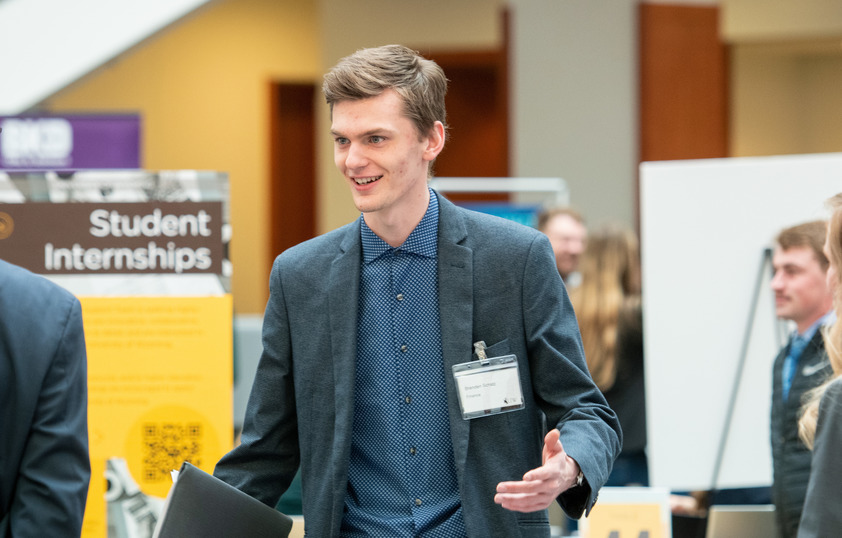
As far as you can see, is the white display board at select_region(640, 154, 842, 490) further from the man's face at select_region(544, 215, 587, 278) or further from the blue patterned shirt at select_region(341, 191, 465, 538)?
the man's face at select_region(544, 215, 587, 278)

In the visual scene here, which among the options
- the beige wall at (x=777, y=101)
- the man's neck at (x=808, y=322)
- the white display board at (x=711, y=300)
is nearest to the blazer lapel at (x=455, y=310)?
the white display board at (x=711, y=300)

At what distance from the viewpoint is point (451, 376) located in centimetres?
164

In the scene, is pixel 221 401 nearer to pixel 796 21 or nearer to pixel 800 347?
pixel 800 347

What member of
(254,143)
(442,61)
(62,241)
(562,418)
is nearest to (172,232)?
(62,241)

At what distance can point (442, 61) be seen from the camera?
26.9 ft

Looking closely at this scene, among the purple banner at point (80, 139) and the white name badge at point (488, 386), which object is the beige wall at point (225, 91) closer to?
the purple banner at point (80, 139)

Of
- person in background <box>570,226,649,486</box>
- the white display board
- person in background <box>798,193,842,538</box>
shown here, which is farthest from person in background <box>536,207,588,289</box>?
person in background <box>798,193,842,538</box>

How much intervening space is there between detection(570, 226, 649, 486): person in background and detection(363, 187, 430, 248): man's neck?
217 centimetres

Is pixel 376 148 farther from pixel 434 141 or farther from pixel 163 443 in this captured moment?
pixel 163 443

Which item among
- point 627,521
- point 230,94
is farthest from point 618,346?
point 230,94

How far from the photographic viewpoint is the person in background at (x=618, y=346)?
3818 mm

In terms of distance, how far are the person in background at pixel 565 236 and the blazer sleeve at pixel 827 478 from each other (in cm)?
278

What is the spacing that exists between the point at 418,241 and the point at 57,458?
2.29ft

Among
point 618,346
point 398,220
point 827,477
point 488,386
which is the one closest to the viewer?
point 827,477
